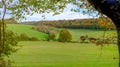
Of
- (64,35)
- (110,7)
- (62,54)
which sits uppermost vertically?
(110,7)

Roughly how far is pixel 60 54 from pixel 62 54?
0.19 m

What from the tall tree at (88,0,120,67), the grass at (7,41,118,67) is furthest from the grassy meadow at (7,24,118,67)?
the tall tree at (88,0,120,67)

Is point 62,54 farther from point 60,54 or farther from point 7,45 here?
point 7,45

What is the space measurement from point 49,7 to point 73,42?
20159 millimetres

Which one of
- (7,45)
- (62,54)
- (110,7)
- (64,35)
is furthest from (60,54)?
(110,7)

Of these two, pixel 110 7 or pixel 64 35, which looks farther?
pixel 64 35

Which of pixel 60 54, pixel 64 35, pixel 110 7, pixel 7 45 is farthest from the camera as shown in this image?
pixel 64 35

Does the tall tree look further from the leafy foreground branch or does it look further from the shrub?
the shrub

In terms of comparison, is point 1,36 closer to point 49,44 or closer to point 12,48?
point 12,48

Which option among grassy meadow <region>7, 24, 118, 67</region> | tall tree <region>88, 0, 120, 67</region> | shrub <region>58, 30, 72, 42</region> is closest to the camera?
tall tree <region>88, 0, 120, 67</region>

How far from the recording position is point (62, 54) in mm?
32406

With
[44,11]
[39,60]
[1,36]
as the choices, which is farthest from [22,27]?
[44,11]

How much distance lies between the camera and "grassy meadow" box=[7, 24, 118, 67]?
26.5 metres

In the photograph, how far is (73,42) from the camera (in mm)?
30875
